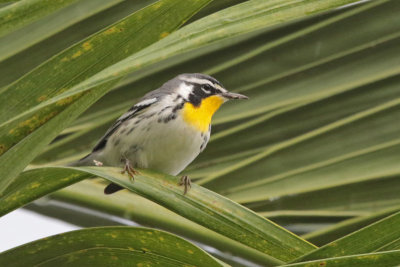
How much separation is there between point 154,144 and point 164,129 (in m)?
0.07

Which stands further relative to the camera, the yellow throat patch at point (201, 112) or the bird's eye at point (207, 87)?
the yellow throat patch at point (201, 112)

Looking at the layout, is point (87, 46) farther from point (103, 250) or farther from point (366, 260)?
point (366, 260)

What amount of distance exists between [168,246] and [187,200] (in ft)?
0.31

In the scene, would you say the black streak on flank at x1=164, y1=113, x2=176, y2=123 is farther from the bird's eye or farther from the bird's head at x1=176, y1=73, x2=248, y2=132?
the bird's eye

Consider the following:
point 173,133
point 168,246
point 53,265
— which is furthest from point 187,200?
point 173,133

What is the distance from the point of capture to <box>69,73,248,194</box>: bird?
2836 mm

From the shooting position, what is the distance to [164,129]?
2.90m

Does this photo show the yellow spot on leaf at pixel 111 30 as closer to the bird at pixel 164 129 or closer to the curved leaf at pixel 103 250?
the curved leaf at pixel 103 250

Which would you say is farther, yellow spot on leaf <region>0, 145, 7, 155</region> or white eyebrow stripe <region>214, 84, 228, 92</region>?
white eyebrow stripe <region>214, 84, 228, 92</region>

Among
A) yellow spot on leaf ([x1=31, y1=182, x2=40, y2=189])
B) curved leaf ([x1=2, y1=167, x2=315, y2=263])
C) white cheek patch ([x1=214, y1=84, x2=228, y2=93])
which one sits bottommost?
yellow spot on leaf ([x1=31, y1=182, x2=40, y2=189])

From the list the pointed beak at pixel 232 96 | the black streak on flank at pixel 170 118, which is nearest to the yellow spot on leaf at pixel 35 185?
the pointed beak at pixel 232 96

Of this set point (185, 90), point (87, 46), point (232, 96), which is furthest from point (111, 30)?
point (185, 90)

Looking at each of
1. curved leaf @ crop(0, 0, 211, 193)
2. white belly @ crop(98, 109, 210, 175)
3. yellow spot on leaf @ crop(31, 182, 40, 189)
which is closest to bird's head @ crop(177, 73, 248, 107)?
white belly @ crop(98, 109, 210, 175)

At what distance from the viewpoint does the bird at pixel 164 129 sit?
2.84m
